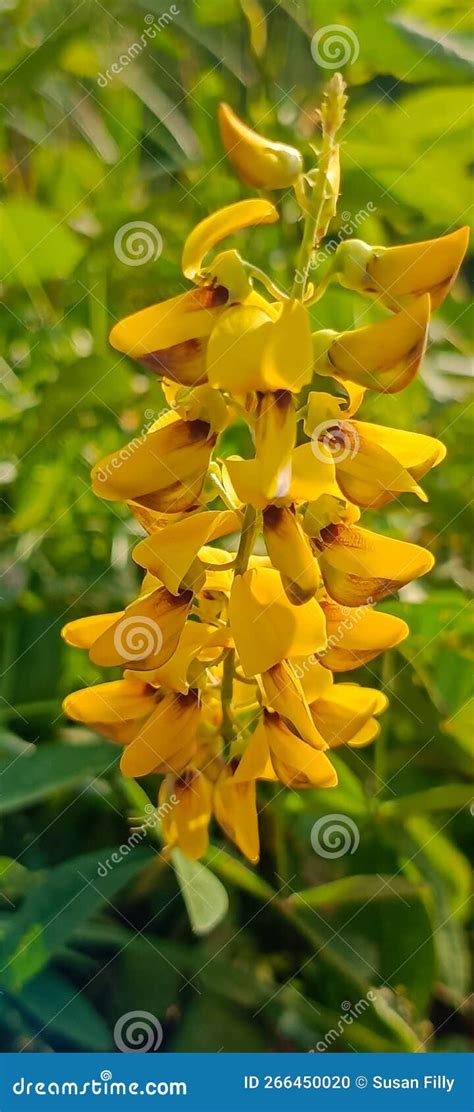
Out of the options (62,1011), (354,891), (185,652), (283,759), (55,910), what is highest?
(185,652)

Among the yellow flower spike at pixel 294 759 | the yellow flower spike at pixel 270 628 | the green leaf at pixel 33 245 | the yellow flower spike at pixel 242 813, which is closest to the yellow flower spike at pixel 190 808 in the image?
the yellow flower spike at pixel 242 813

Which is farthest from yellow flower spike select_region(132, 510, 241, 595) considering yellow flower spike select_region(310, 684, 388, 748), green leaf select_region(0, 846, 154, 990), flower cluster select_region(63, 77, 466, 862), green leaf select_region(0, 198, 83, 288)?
green leaf select_region(0, 198, 83, 288)

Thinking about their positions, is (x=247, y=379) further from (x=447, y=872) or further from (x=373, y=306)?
(x=447, y=872)

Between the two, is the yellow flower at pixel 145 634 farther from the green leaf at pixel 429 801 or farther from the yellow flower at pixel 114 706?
the green leaf at pixel 429 801

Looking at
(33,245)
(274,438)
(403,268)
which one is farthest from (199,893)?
(33,245)

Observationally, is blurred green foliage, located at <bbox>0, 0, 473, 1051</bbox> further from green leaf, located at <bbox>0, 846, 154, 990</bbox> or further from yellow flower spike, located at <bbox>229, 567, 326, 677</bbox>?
yellow flower spike, located at <bbox>229, 567, 326, 677</bbox>

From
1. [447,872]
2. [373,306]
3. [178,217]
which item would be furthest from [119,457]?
[447,872]

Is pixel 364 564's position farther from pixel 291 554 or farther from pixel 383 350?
pixel 383 350
